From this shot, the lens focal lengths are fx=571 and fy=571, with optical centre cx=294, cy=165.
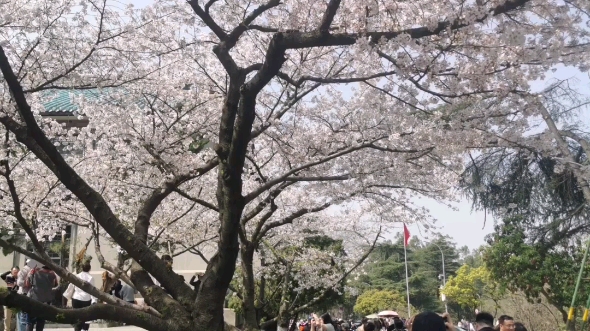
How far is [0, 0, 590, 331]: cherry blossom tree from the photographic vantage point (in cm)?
475

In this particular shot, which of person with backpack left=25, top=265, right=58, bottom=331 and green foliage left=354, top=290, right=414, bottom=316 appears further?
green foliage left=354, top=290, right=414, bottom=316

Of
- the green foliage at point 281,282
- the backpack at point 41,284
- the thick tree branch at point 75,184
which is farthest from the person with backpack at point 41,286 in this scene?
the thick tree branch at point 75,184

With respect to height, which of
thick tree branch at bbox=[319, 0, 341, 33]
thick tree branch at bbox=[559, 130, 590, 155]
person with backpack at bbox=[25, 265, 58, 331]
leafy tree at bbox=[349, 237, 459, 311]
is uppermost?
leafy tree at bbox=[349, 237, 459, 311]

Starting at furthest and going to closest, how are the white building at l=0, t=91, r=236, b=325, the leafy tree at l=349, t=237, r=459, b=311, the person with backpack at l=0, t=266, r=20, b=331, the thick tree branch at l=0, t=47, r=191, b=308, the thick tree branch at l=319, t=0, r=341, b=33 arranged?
the leafy tree at l=349, t=237, r=459, b=311, the white building at l=0, t=91, r=236, b=325, the person with backpack at l=0, t=266, r=20, b=331, the thick tree branch at l=0, t=47, r=191, b=308, the thick tree branch at l=319, t=0, r=341, b=33

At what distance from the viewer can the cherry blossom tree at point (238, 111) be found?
475 centimetres

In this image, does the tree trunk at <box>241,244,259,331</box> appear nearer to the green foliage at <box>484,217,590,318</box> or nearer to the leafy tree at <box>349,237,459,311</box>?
the green foliage at <box>484,217,590,318</box>

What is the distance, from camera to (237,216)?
5.07 meters

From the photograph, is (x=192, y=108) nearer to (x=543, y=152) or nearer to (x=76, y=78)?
(x=76, y=78)

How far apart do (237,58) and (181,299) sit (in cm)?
412

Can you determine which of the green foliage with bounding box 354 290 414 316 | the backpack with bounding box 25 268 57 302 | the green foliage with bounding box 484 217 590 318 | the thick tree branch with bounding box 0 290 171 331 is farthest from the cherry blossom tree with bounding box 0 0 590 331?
the green foliage with bounding box 354 290 414 316

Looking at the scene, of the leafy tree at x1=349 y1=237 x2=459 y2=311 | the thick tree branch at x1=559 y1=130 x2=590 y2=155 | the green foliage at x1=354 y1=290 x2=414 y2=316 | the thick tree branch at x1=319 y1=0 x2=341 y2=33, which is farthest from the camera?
the leafy tree at x1=349 y1=237 x2=459 y2=311

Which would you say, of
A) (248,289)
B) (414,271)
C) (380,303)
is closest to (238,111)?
(248,289)

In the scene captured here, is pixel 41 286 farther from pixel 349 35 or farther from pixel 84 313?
pixel 349 35

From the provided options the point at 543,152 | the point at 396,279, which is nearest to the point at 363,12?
the point at 543,152
